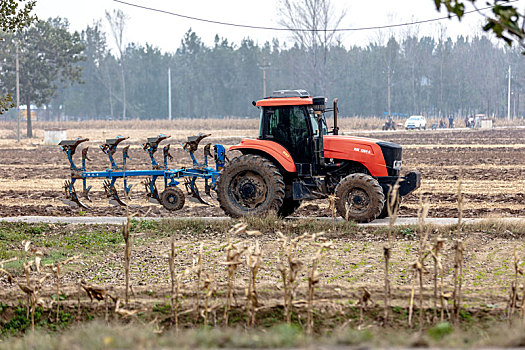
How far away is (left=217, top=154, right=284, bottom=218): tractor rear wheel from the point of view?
13.6m

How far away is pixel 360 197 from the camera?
44.1ft

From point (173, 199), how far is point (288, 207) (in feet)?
8.34

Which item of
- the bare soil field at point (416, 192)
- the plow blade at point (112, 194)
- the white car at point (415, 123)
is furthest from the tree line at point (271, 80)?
the plow blade at point (112, 194)

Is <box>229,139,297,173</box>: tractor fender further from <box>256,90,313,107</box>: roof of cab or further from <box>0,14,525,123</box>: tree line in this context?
<box>0,14,525,123</box>: tree line

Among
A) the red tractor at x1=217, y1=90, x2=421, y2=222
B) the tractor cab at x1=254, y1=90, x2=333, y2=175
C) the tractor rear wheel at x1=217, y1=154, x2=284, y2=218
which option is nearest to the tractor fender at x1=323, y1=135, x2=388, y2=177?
the red tractor at x1=217, y1=90, x2=421, y2=222

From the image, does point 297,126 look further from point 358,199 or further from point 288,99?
point 358,199

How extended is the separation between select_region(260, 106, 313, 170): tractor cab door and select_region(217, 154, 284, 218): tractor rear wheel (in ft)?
1.66

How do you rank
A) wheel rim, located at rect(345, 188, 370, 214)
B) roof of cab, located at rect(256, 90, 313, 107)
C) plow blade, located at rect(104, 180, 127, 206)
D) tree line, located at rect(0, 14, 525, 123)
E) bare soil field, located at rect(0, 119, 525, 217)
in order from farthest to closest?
1. tree line, located at rect(0, 14, 525, 123)
2. bare soil field, located at rect(0, 119, 525, 217)
3. plow blade, located at rect(104, 180, 127, 206)
4. roof of cab, located at rect(256, 90, 313, 107)
5. wheel rim, located at rect(345, 188, 370, 214)

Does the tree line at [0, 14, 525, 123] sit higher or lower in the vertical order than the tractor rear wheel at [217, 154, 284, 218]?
higher

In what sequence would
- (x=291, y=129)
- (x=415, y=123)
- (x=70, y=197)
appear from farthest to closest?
(x=415, y=123), (x=70, y=197), (x=291, y=129)

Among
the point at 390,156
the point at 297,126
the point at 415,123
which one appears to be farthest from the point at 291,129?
the point at 415,123

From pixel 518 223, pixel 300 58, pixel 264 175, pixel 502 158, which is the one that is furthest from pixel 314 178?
pixel 300 58

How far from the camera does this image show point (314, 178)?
13.9m

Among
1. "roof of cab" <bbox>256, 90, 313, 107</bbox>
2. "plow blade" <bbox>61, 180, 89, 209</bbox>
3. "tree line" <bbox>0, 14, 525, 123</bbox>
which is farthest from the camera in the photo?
"tree line" <bbox>0, 14, 525, 123</bbox>
